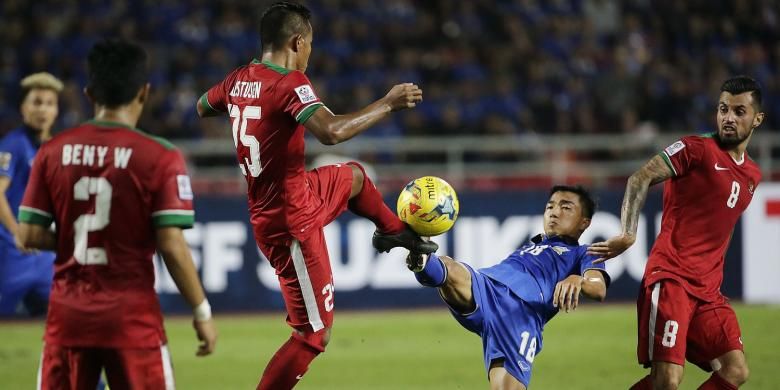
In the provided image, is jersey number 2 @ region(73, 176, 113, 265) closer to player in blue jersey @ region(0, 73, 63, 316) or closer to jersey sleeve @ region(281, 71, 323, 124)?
jersey sleeve @ region(281, 71, 323, 124)

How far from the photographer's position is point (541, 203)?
43.3ft

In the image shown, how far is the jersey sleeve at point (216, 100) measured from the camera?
617cm

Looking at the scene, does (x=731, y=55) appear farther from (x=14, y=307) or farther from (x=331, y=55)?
(x=14, y=307)

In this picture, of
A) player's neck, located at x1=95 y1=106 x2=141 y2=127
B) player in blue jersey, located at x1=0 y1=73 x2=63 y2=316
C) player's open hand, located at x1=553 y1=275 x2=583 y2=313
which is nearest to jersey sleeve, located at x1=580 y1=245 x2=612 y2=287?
player's open hand, located at x1=553 y1=275 x2=583 y2=313

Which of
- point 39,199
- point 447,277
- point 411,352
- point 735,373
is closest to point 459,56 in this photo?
point 411,352

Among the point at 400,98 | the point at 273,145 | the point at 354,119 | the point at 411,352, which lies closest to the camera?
the point at 354,119

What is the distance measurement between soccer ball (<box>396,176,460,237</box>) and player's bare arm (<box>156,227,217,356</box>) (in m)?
2.23

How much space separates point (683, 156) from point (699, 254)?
61cm

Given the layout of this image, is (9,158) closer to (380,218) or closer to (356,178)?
(356,178)

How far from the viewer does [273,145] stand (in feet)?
18.7

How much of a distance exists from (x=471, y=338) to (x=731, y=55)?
881 centimetres

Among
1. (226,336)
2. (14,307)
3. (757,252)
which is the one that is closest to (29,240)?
(14,307)

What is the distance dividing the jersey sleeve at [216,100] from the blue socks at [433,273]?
1.56 meters

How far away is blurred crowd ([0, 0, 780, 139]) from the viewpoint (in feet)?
50.5
